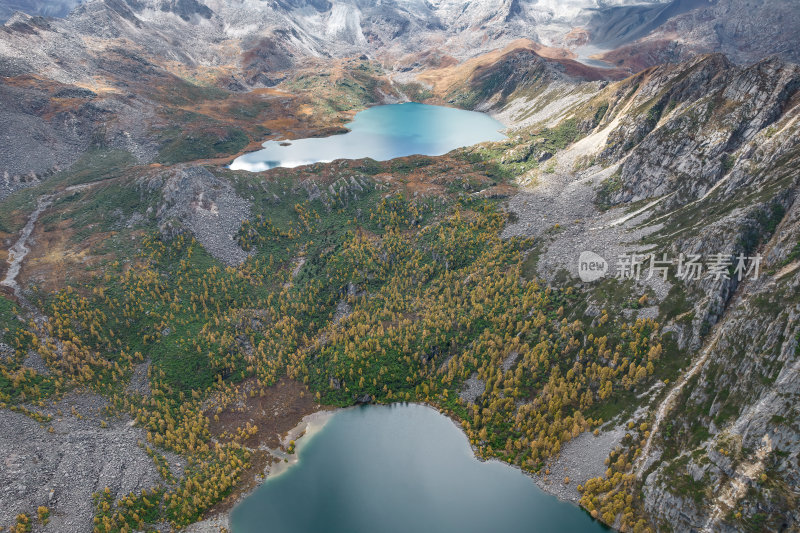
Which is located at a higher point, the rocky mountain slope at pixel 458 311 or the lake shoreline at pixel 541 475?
the rocky mountain slope at pixel 458 311

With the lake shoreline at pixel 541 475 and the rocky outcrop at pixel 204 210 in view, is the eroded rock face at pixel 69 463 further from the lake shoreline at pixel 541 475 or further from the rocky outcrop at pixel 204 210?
the rocky outcrop at pixel 204 210

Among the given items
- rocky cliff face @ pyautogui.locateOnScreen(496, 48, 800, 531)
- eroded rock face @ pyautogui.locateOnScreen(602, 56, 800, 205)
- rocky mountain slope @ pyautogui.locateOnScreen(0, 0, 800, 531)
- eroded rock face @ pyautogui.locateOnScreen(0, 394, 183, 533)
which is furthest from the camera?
eroded rock face @ pyautogui.locateOnScreen(602, 56, 800, 205)

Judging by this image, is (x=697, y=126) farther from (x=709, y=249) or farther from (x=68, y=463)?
(x=68, y=463)

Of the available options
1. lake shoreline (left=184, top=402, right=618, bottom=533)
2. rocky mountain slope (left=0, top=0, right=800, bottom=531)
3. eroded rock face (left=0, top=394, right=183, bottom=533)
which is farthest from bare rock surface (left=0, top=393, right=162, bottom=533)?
lake shoreline (left=184, top=402, right=618, bottom=533)

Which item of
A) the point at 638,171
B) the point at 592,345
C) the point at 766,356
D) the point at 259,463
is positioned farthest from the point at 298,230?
the point at 766,356

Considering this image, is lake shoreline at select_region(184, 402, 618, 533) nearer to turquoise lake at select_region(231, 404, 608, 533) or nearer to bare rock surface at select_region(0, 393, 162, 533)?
turquoise lake at select_region(231, 404, 608, 533)

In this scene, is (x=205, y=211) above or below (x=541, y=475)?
above

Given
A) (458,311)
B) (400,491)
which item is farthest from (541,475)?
(458,311)

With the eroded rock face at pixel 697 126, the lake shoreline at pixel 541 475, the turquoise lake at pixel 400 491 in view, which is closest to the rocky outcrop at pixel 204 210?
the lake shoreline at pixel 541 475

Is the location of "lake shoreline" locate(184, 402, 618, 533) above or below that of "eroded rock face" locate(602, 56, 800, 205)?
below
